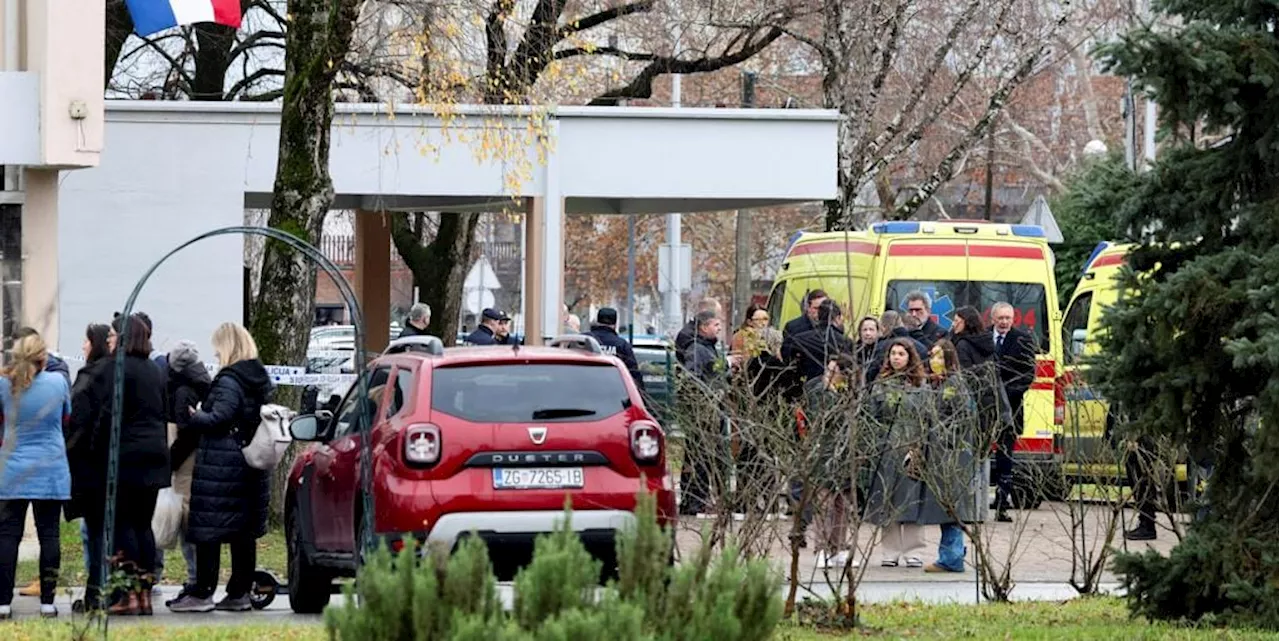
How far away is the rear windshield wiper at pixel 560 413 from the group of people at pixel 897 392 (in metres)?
0.67

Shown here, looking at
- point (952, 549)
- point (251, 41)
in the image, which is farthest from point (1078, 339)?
point (251, 41)

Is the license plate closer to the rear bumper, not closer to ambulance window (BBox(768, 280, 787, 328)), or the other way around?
the rear bumper

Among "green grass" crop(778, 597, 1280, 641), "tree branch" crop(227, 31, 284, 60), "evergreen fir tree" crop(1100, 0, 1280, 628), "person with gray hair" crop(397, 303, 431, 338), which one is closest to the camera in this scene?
"evergreen fir tree" crop(1100, 0, 1280, 628)

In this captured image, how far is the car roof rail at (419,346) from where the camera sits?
39.8 ft

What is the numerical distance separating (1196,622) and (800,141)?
1281 centimetres

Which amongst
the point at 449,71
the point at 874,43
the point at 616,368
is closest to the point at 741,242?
the point at 874,43

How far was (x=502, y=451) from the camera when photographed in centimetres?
1143

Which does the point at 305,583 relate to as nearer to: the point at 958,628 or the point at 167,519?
the point at 167,519

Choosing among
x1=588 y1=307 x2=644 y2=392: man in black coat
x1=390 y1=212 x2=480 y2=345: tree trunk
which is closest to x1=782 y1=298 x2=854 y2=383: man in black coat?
x1=588 y1=307 x2=644 y2=392: man in black coat

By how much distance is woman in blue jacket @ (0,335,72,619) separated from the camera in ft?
37.6

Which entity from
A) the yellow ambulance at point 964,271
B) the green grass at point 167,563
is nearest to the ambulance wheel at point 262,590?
the green grass at point 167,563

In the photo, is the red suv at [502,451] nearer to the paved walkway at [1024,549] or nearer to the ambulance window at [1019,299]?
the paved walkway at [1024,549]

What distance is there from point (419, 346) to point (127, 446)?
6.56 feet

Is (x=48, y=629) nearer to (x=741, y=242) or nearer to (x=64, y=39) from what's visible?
(x=64, y=39)
